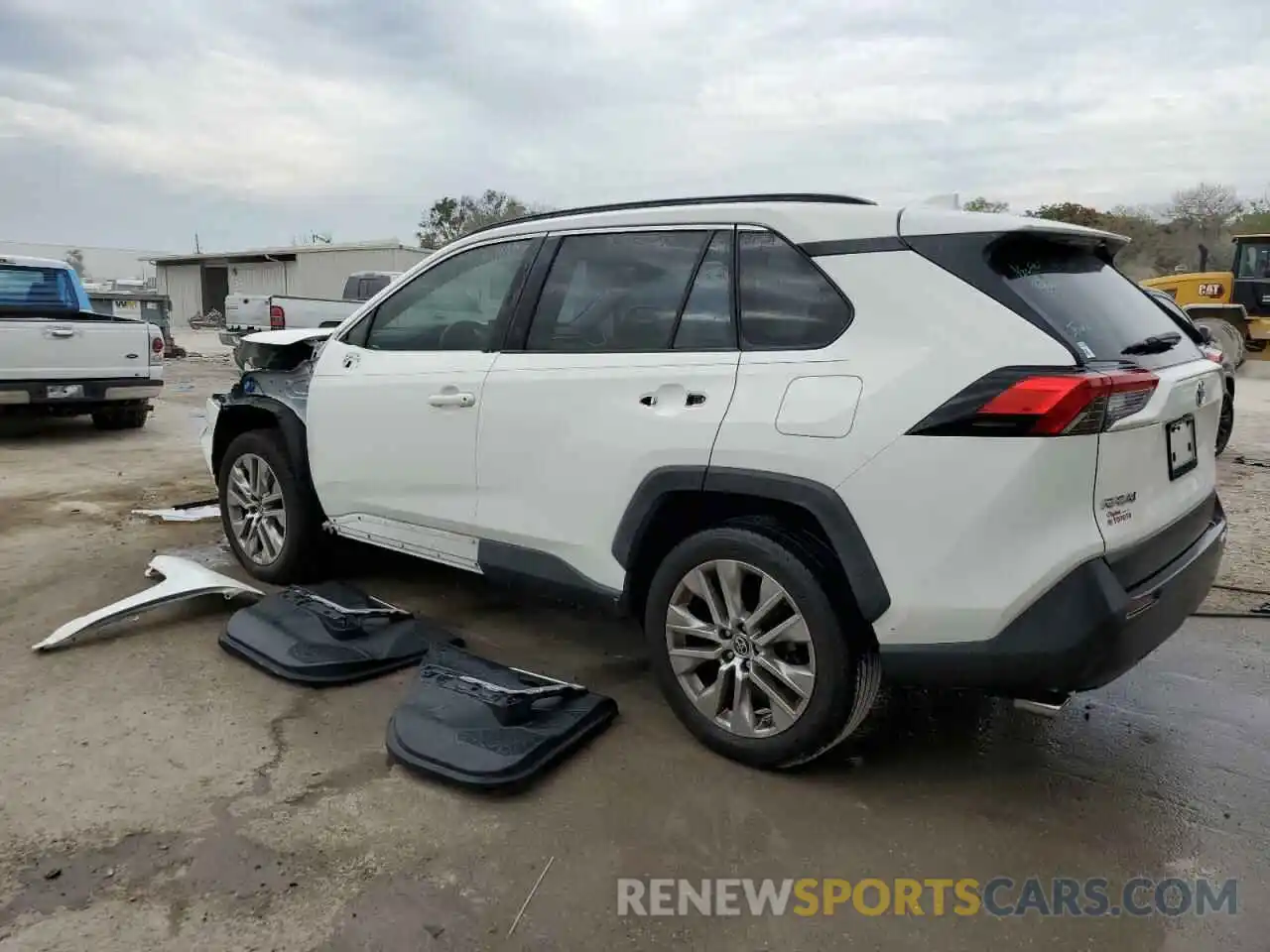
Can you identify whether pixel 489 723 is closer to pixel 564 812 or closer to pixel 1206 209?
pixel 564 812

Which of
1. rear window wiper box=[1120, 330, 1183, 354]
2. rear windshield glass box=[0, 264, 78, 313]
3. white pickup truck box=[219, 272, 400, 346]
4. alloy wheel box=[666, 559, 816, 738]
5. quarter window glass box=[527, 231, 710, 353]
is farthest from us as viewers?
white pickup truck box=[219, 272, 400, 346]

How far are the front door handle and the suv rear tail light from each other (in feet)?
→ 6.03

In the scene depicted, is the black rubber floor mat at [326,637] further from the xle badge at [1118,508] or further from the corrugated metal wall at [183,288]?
the corrugated metal wall at [183,288]

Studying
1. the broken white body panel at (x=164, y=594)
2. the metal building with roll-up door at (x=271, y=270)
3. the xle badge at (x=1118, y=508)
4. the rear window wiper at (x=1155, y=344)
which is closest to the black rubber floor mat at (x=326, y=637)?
the broken white body panel at (x=164, y=594)

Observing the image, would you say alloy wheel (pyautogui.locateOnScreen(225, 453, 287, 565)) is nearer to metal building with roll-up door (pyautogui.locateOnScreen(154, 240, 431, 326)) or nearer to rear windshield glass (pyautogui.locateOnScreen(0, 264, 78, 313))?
rear windshield glass (pyautogui.locateOnScreen(0, 264, 78, 313))

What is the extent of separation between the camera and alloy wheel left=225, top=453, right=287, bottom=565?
4727 mm

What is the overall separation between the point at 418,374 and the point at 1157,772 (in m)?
3.12

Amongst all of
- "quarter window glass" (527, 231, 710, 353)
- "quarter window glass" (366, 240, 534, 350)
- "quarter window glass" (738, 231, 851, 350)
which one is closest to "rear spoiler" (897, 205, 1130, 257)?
"quarter window glass" (738, 231, 851, 350)

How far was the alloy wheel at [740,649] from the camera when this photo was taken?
2.84 m

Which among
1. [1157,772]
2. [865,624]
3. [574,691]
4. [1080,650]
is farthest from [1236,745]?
[574,691]

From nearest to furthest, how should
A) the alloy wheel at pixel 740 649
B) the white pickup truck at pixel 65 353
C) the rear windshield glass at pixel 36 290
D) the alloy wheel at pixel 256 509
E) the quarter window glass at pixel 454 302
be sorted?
the alloy wheel at pixel 740 649 → the quarter window glass at pixel 454 302 → the alloy wheel at pixel 256 509 → the white pickup truck at pixel 65 353 → the rear windshield glass at pixel 36 290

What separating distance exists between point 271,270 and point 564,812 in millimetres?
39935

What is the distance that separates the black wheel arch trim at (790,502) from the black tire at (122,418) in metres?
9.17

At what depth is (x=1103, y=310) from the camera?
109 inches
